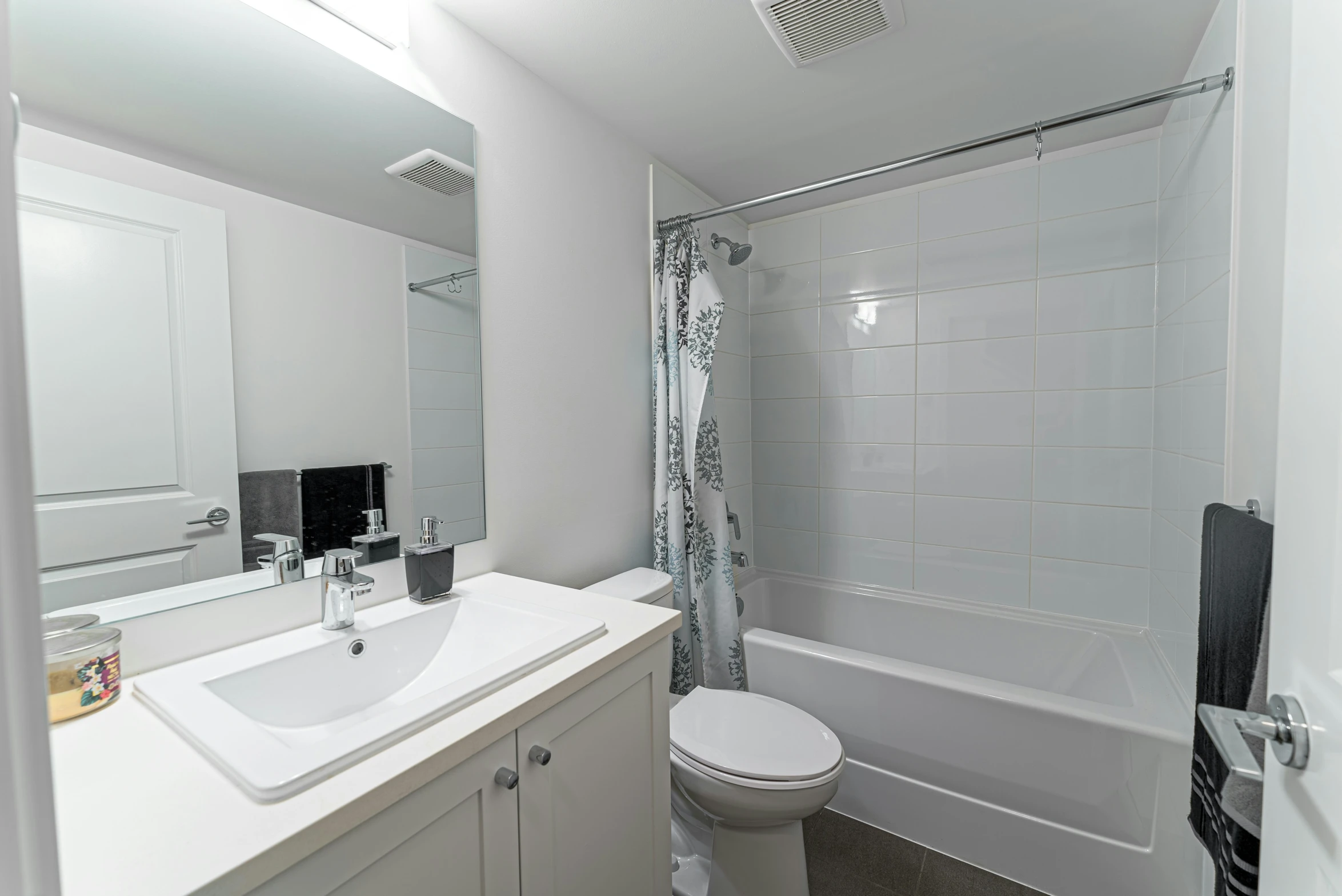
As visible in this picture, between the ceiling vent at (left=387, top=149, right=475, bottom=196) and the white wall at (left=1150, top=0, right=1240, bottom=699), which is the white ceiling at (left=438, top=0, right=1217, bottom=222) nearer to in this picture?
the white wall at (left=1150, top=0, right=1240, bottom=699)

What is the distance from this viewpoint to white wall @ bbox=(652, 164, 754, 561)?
2540 millimetres

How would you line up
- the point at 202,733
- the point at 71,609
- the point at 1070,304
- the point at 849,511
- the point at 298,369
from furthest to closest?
the point at 849,511 < the point at 1070,304 < the point at 298,369 < the point at 71,609 < the point at 202,733

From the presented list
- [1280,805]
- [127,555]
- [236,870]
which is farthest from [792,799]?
[127,555]

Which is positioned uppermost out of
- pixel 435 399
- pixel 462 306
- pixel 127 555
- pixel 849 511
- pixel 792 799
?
pixel 462 306

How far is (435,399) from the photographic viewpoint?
1.36 metres

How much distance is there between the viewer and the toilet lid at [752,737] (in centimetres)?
140

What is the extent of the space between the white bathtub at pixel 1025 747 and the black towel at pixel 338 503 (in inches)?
53.2

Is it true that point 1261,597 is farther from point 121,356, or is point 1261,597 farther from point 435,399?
point 121,356

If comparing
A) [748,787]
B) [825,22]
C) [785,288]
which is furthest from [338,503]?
[785,288]

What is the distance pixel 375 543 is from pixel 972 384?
223 cm

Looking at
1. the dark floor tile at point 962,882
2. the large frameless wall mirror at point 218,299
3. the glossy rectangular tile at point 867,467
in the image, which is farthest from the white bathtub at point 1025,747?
the large frameless wall mirror at point 218,299

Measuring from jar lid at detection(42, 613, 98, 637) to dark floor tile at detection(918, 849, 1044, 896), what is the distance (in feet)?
6.46

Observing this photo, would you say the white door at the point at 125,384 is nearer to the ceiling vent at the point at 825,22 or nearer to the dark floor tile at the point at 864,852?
the ceiling vent at the point at 825,22

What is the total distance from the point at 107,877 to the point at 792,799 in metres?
1.26
